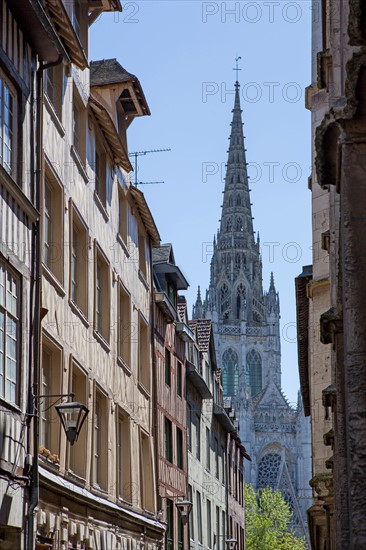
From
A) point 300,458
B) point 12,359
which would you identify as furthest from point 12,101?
point 300,458

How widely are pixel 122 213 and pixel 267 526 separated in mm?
62693

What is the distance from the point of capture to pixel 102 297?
21281 mm

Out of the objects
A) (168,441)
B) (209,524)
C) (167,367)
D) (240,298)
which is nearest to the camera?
(168,441)

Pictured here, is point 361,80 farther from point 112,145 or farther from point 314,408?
point 314,408

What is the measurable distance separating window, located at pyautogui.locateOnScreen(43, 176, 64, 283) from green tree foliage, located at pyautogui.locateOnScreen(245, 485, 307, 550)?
67.8 metres

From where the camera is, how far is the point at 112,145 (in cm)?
2216

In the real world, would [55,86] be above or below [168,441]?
above

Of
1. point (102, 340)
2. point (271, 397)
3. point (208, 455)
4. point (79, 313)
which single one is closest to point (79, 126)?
point (79, 313)

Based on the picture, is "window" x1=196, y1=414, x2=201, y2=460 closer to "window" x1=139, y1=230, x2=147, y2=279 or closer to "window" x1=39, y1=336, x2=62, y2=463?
"window" x1=139, y1=230, x2=147, y2=279

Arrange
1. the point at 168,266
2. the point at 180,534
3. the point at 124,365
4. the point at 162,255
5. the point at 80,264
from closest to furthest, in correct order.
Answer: the point at 80,264
the point at 124,365
the point at 180,534
the point at 168,266
the point at 162,255

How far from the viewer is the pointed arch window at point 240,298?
466 feet

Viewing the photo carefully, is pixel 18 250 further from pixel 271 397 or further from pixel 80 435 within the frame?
pixel 271 397

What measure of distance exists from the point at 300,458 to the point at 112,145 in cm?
10714

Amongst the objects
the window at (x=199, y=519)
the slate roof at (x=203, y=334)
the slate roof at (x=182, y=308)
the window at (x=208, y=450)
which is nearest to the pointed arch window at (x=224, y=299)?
the slate roof at (x=203, y=334)
